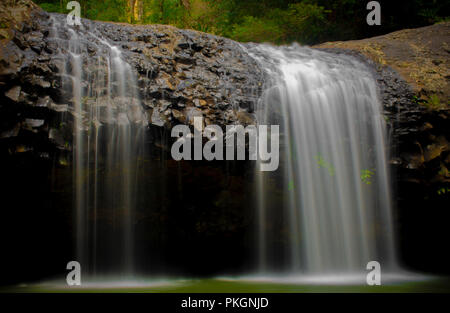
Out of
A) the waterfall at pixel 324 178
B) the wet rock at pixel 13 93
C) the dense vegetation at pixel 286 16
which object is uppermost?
the dense vegetation at pixel 286 16

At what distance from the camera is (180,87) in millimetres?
4371

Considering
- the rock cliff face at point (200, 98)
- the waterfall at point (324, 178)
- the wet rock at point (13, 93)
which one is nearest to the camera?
the wet rock at point (13, 93)

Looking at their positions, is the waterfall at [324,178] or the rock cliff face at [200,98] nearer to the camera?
the rock cliff face at [200,98]

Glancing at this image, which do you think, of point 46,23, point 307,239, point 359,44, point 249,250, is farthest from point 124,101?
point 359,44

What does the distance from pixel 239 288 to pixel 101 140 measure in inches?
95.7

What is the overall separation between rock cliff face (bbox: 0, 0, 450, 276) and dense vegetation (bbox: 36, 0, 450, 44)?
322cm

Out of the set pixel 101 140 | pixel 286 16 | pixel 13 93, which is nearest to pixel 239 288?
pixel 101 140

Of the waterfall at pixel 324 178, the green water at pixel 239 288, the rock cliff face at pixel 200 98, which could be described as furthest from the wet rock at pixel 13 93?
the waterfall at pixel 324 178

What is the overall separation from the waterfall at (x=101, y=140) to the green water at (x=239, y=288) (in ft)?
2.10

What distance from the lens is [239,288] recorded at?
4.04 metres

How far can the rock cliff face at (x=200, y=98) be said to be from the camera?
3.68m

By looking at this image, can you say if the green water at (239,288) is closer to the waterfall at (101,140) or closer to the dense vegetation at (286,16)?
the waterfall at (101,140)

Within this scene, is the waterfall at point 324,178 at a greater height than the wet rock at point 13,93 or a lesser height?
lesser
